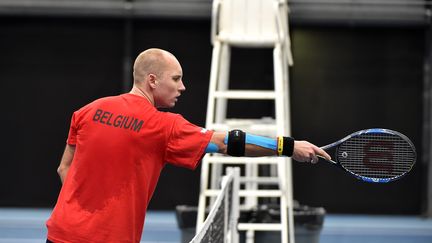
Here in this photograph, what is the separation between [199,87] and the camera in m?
12.2

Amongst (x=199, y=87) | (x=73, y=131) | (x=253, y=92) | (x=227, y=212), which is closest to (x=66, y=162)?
(x=73, y=131)

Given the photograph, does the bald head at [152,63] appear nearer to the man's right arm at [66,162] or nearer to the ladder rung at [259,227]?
the man's right arm at [66,162]

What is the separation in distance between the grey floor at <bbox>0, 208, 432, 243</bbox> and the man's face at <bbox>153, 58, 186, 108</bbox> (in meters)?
6.14

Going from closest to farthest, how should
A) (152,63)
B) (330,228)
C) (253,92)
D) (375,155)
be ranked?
(152,63)
(375,155)
(253,92)
(330,228)

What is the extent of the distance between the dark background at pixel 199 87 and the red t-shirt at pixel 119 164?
914 cm

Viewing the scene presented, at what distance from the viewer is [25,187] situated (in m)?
12.2

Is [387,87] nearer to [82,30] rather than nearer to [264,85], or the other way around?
[264,85]

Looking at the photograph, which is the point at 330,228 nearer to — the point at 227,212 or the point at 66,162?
the point at 227,212

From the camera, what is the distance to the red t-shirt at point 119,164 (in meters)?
2.80

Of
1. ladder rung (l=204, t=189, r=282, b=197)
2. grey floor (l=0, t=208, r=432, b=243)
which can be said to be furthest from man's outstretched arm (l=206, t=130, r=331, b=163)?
grey floor (l=0, t=208, r=432, b=243)

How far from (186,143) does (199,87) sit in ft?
30.8

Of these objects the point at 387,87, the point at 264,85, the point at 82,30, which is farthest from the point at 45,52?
the point at 387,87

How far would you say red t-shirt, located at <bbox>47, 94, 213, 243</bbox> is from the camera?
2.80m

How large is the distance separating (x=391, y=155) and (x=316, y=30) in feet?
29.3
